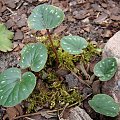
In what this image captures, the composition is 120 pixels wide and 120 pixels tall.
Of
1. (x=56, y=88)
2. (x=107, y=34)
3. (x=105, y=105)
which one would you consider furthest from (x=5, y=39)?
(x=105, y=105)

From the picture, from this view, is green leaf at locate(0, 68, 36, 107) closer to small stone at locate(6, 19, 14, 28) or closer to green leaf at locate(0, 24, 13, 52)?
green leaf at locate(0, 24, 13, 52)

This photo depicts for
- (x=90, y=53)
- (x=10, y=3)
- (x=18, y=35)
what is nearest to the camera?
(x=90, y=53)

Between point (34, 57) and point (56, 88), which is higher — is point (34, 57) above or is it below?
above

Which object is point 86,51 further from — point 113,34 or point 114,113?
point 114,113

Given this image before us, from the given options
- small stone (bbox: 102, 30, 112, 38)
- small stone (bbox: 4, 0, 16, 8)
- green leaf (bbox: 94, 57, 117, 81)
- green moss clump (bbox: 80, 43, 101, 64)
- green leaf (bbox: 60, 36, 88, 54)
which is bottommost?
green moss clump (bbox: 80, 43, 101, 64)

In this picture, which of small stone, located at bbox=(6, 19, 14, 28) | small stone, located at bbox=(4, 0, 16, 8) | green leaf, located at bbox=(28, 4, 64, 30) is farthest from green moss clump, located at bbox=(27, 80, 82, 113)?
small stone, located at bbox=(4, 0, 16, 8)

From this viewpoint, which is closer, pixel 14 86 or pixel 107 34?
pixel 14 86

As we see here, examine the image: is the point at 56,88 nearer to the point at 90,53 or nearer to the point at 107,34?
the point at 90,53

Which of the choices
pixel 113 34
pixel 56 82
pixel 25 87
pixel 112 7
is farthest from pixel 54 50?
pixel 112 7
